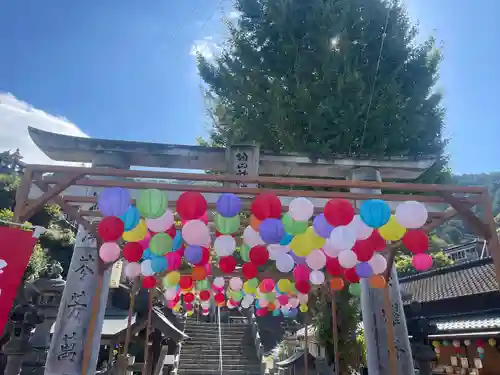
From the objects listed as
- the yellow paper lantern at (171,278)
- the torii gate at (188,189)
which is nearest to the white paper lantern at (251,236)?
the torii gate at (188,189)

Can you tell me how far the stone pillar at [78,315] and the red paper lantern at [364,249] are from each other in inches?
143

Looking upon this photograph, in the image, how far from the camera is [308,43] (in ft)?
31.1

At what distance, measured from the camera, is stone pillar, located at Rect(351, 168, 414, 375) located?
5367 mm

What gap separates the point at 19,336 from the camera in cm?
605

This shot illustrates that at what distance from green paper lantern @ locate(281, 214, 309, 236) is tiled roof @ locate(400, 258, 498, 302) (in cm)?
1151

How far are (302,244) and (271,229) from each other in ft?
2.13

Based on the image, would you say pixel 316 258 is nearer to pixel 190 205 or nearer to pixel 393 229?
pixel 393 229

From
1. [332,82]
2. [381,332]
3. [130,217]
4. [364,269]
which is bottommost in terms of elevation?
[381,332]

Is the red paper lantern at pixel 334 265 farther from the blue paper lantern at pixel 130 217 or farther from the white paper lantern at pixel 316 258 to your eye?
the blue paper lantern at pixel 130 217

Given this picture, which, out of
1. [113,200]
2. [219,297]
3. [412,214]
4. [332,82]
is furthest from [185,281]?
[332,82]

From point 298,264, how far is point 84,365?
3.52 m

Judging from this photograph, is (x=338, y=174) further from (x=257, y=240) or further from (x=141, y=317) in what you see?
(x=141, y=317)

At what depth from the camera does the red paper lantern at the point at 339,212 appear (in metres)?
3.40

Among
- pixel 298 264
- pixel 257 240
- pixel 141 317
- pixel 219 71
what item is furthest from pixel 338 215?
pixel 141 317
